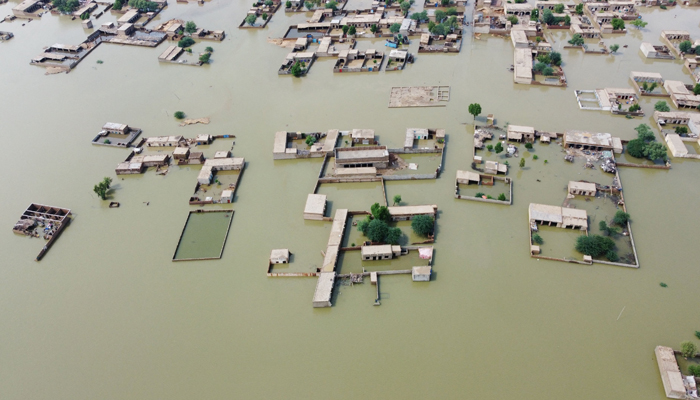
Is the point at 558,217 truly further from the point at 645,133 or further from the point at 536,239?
the point at 645,133

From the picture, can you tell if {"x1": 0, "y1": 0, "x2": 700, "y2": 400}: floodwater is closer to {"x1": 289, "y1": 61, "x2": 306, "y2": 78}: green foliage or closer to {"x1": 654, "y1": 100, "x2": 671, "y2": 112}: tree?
{"x1": 654, "y1": 100, "x2": 671, "y2": 112}: tree

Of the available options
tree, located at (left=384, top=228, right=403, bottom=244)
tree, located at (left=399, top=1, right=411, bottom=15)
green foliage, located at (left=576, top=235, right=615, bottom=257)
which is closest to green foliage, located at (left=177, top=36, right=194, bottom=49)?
tree, located at (left=399, top=1, right=411, bottom=15)

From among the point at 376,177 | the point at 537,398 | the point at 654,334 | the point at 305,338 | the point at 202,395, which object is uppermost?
the point at 376,177

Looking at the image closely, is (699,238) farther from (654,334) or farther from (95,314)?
(95,314)

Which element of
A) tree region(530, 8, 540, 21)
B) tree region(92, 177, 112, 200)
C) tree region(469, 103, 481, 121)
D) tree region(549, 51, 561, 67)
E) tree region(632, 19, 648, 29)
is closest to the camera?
tree region(92, 177, 112, 200)

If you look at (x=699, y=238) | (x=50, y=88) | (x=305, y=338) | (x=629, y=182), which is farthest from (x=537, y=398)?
(x=50, y=88)

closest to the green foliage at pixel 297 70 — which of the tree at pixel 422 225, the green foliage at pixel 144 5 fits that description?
the tree at pixel 422 225
